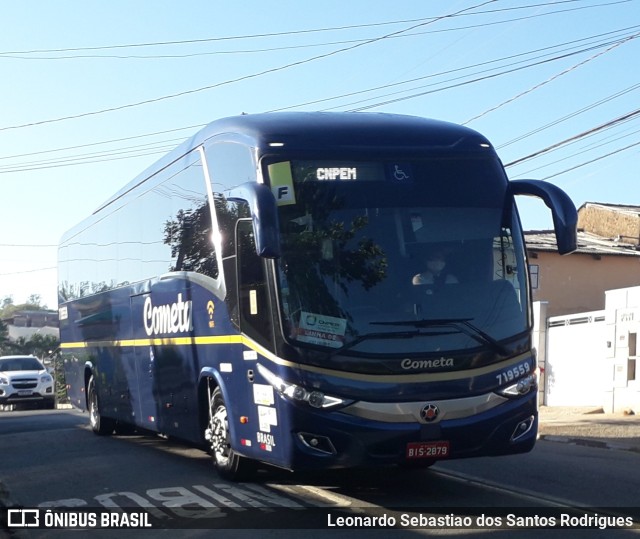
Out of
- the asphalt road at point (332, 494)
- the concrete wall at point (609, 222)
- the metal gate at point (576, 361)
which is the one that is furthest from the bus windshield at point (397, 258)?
the concrete wall at point (609, 222)

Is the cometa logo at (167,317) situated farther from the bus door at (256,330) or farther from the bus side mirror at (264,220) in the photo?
the bus side mirror at (264,220)

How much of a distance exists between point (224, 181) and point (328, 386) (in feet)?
9.57

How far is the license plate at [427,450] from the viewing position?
8.55 m

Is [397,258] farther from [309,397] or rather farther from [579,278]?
[579,278]

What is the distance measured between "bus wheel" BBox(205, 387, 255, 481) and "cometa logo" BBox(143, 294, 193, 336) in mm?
1233

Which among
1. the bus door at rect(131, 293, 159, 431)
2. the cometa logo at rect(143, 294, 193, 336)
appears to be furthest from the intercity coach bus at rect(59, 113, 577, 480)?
the bus door at rect(131, 293, 159, 431)

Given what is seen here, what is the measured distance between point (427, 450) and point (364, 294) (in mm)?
1458

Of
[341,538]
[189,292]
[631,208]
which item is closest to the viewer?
[341,538]

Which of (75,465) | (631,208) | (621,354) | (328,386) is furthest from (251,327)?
(631,208)

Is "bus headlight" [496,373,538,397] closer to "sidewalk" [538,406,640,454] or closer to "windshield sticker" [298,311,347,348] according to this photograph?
"windshield sticker" [298,311,347,348]

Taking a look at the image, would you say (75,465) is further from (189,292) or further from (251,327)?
(251,327)

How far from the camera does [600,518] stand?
8266 millimetres

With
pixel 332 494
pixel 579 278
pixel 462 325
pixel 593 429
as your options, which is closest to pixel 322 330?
pixel 462 325

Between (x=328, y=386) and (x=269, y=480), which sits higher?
(x=328, y=386)
